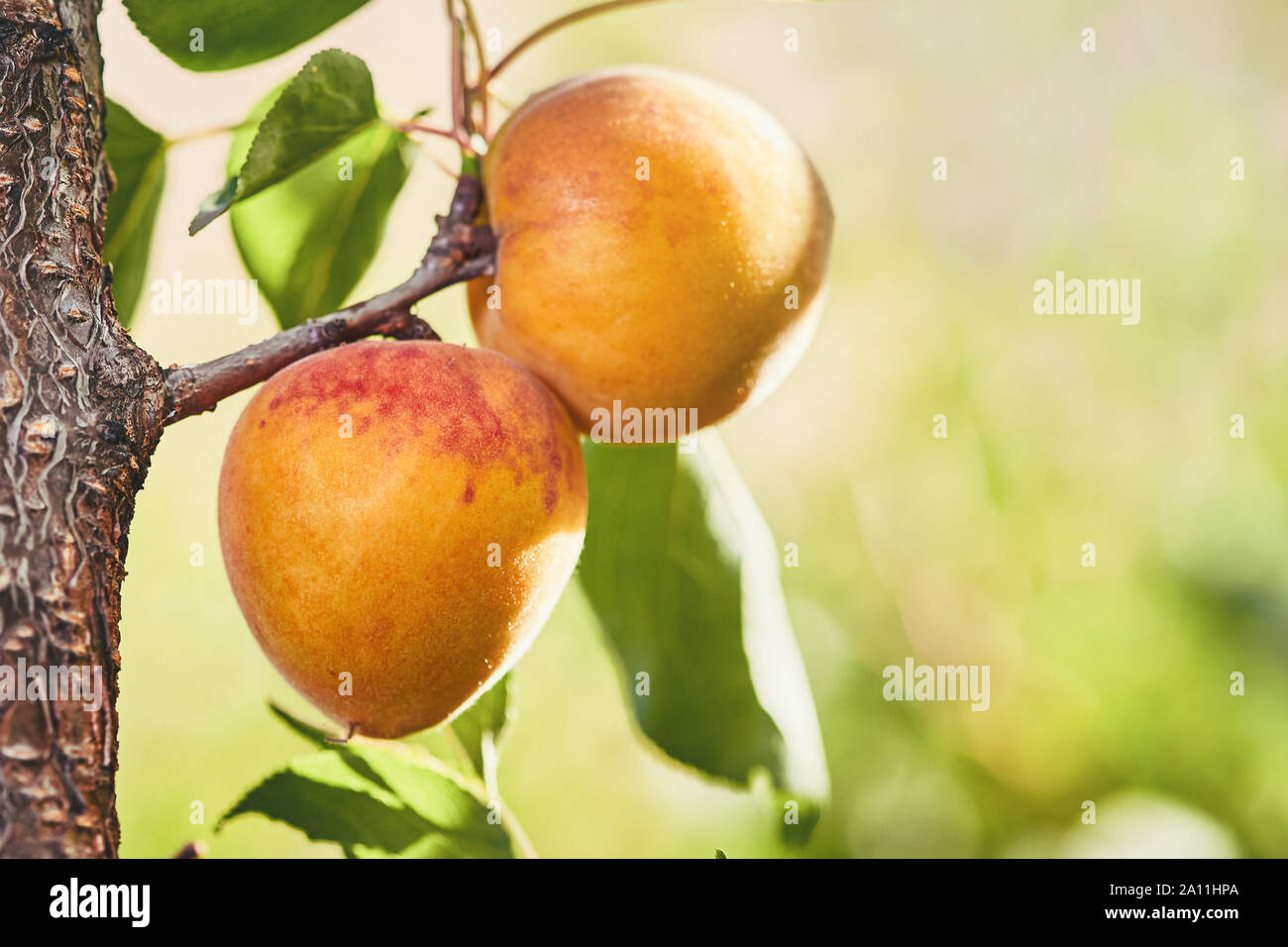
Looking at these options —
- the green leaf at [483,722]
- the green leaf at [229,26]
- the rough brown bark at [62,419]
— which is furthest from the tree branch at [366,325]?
the green leaf at [483,722]

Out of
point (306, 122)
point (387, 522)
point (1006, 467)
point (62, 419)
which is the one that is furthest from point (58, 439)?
point (1006, 467)

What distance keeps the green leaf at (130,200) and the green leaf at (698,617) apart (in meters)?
0.32

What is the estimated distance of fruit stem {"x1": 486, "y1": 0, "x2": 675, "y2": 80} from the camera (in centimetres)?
64

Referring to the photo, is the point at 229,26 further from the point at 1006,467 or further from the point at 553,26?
the point at 1006,467

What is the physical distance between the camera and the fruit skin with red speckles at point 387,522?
458 millimetres

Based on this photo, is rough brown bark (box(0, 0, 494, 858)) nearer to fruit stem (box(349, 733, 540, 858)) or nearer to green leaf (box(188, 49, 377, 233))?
green leaf (box(188, 49, 377, 233))

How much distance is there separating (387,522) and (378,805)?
0.72 feet

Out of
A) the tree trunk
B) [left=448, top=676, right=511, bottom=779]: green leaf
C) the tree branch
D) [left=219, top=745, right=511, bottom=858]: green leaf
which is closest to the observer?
the tree trunk

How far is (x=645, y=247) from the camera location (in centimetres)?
53

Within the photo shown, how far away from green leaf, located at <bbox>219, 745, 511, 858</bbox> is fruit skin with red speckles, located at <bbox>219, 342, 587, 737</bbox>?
83mm

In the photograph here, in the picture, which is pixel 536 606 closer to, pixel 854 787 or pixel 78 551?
pixel 78 551

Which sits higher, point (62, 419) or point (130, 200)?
point (130, 200)

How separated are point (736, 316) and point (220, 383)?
257mm

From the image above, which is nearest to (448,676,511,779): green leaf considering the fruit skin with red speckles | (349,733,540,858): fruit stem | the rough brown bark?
(349,733,540,858): fruit stem
